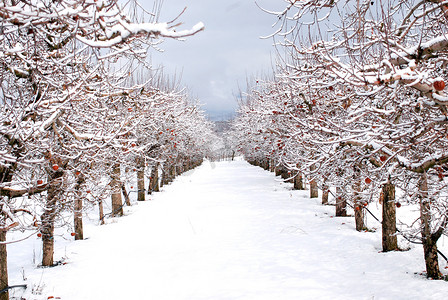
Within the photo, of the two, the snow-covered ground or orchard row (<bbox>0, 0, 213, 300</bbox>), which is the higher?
orchard row (<bbox>0, 0, 213, 300</bbox>)

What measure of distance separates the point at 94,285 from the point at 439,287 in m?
6.46

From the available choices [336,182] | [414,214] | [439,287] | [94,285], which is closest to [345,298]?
[439,287]

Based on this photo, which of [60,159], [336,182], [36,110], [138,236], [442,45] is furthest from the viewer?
[138,236]

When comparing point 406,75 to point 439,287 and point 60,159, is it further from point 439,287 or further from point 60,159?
point 60,159

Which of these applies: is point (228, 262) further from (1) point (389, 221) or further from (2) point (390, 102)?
(2) point (390, 102)

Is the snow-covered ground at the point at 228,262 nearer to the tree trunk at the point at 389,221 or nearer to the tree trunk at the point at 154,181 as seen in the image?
the tree trunk at the point at 389,221

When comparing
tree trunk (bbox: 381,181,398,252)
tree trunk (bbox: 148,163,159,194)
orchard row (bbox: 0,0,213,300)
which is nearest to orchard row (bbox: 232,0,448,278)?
tree trunk (bbox: 381,181,398,252)

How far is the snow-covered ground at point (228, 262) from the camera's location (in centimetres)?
590

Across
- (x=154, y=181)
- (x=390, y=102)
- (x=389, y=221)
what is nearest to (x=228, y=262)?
(x=389, y=221)

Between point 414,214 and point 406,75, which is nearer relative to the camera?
point 406,75

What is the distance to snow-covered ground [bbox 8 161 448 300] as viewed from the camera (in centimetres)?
→ 590

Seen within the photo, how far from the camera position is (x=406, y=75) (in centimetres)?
266

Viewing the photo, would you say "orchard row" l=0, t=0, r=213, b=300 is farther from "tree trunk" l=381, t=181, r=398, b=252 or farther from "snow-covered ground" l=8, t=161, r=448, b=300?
"tree trunk" l=381, t=181, r=398, b=252

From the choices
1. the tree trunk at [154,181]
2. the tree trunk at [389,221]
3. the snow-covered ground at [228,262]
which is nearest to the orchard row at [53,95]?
the snow-covered ground at [228,262]
